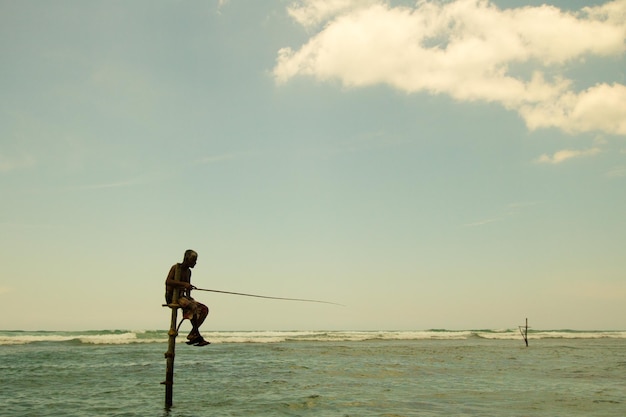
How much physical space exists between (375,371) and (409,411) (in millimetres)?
9874

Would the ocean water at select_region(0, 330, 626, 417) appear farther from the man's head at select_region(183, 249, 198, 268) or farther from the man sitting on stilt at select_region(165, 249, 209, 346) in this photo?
the man's head at select_region(183, 249, 198, 268)

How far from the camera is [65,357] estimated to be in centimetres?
2788

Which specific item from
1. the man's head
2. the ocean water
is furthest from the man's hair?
the ocean water

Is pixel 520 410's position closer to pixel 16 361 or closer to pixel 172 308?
pixel 172 308

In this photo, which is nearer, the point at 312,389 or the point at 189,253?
the point at 189,253

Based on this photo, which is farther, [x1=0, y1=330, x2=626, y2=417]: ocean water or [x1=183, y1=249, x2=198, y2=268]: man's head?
[x1=0, y1=330, x2=626, y2=417]: ocean water

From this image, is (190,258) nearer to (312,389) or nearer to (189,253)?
(189,253)

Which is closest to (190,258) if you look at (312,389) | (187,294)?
A: (187,294)

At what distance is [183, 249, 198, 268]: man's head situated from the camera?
10570 millimetres

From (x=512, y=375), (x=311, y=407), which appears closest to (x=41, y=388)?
(x=311, y=407)

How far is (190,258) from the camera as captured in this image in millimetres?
10594

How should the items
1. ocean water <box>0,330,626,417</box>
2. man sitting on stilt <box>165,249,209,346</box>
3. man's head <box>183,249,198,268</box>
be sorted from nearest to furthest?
1. man sitting on stilt <box>165,249,209,346</box>
2. man's head <box>183,249,198,268</box>
3. ocean water <box>0,330,626,417</box>

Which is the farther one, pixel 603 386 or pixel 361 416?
pixel 603 386

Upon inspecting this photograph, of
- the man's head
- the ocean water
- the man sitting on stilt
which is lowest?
the ocean water
